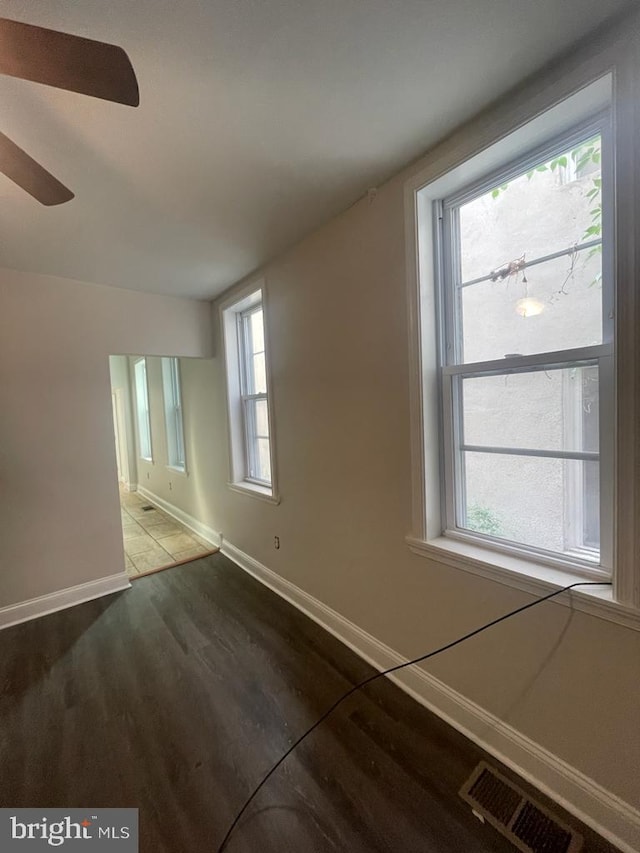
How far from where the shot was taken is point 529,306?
1.34 meters

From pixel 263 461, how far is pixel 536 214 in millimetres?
2539

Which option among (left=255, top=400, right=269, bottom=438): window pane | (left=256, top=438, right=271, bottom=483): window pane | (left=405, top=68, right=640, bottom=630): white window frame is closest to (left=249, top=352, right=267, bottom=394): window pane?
(left=255, top=400, right=269, bottom=438): window pane

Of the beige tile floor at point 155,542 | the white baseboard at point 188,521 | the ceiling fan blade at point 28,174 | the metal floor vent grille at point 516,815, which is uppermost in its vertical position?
the ceiling fan blade at point 28,174

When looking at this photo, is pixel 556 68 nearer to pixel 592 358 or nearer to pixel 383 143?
pixel 383 143

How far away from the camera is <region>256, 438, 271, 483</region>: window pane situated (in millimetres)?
3093

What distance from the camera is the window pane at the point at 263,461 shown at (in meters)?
3.09

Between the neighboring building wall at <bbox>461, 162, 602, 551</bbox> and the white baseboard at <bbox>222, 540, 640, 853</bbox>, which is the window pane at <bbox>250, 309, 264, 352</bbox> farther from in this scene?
the white baseboard at <bbox>222, 540, 640, 853</bbox>

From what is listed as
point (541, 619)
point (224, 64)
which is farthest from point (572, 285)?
point (224, 64)

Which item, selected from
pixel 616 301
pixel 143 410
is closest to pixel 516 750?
pixel 616 301

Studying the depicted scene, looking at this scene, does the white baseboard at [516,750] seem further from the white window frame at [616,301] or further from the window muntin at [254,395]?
the window muntin at [254,395]

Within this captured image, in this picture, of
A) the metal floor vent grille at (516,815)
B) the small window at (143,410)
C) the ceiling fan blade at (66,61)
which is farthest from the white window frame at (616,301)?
the small window at (143,410)

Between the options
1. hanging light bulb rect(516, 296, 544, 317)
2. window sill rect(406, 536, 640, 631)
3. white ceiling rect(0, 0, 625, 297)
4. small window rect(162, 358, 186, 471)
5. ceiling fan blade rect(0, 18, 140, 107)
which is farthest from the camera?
small window rect(162, 358, 186, 471)

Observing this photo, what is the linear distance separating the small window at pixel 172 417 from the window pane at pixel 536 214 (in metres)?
4.05

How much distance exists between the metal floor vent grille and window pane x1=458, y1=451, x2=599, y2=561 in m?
0.87
